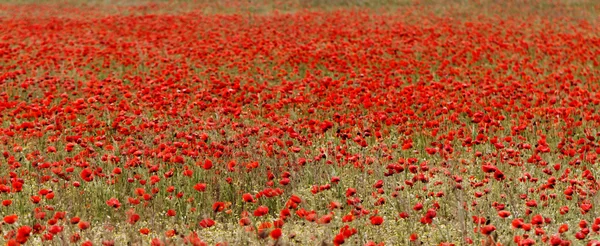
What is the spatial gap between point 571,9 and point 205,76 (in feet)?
49.2

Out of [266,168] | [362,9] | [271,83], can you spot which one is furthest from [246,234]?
[362,9]

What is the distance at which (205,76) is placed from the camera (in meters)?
10.7

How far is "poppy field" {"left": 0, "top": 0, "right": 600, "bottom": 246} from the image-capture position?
4.54m

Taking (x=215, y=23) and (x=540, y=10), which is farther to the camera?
(x=540, y=10)

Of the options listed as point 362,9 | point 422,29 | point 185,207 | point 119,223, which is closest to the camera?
point 119,223

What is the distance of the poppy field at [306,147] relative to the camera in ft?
14.9

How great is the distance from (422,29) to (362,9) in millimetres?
6930

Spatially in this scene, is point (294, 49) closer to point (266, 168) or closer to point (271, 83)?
point (271, 83)

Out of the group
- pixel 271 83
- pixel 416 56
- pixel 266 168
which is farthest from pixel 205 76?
pixel 266 168

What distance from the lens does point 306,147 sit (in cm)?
→ 660

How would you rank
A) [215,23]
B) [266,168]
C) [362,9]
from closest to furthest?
[266,168] → [215,23] → [362,9]

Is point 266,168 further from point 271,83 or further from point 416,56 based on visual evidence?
point 416,56

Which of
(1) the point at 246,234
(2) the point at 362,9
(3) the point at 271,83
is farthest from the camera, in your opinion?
(2) the point at 362,9

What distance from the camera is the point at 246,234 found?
446 centimetres
